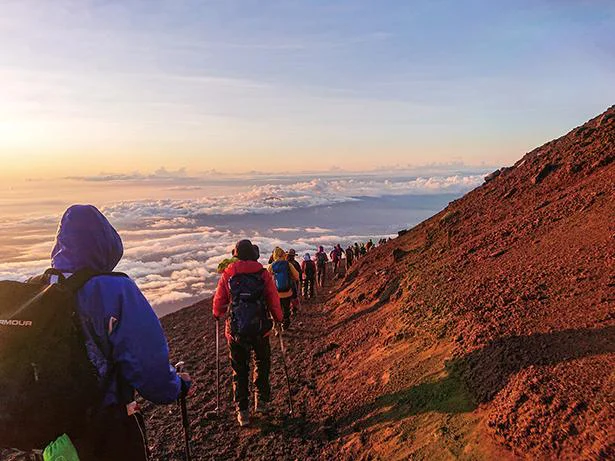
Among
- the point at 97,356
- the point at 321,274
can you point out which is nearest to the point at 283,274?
the point at 97,356

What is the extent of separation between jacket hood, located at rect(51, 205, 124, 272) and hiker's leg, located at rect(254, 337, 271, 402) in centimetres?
419

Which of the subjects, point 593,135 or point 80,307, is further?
point 593,135

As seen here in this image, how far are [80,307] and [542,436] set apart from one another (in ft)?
14.1

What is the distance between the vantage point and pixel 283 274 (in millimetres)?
12406

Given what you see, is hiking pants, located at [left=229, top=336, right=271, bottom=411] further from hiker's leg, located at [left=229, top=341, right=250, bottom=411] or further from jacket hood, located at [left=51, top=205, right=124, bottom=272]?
jacket hood, located at [left=51, top=205, right=124, bottom=272]

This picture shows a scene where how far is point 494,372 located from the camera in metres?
5.64

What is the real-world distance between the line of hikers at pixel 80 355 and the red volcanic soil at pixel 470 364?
343 cm

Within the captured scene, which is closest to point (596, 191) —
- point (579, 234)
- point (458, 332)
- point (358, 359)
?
point (579, 234)

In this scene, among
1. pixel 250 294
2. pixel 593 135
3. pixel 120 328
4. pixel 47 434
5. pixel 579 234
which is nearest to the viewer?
pixel 47 434

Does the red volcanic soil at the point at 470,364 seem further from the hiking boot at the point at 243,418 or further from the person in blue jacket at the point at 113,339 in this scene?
the person in blue jacket at the point at 113,339

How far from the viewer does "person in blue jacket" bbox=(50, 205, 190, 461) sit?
2979 mm

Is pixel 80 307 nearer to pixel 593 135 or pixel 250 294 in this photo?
pixel 250 294

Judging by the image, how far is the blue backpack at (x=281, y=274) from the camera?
12234mm

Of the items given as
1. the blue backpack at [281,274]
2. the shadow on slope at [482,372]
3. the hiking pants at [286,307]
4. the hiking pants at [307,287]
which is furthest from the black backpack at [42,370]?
the hiking pants at [307,287]
